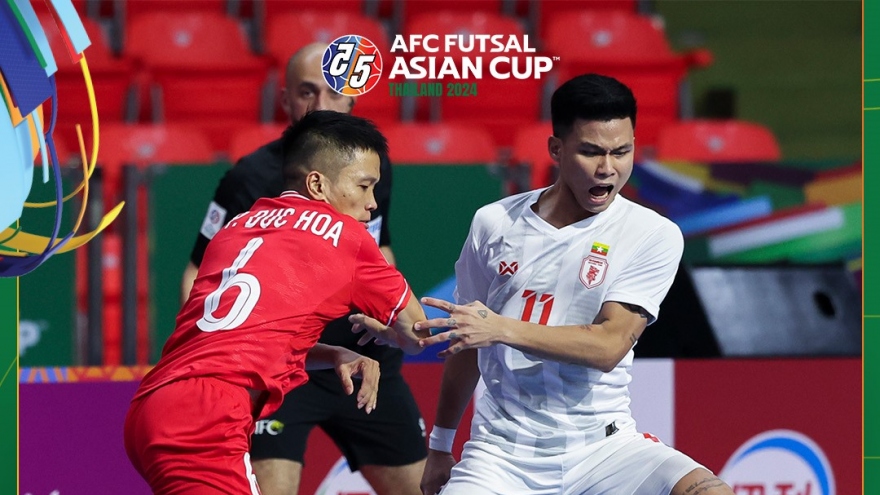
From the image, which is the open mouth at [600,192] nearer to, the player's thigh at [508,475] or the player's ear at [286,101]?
the player's thigh at [508,475]

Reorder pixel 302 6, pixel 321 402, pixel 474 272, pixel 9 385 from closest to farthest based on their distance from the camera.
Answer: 1. pixel 474 272
2. pixel 321 402
3. pixel 9 385
4. pixel 302 6

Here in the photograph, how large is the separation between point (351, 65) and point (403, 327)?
1.69m

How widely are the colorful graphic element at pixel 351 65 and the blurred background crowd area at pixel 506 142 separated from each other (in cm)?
41

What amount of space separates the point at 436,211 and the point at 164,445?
2.33m

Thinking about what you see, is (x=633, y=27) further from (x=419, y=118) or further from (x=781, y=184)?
(x=781, y=184)

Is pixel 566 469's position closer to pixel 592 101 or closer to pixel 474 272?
pixel 474 272

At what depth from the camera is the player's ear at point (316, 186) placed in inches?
127

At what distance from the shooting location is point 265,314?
295 centimetres

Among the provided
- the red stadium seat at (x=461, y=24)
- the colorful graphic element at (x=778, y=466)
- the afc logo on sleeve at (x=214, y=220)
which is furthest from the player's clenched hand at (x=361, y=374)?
the red stadium seat at (x=461, y=24)

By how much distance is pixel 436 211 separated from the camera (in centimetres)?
498

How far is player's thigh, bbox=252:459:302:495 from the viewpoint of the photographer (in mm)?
4027

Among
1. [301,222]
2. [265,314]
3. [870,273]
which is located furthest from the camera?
[870,273]

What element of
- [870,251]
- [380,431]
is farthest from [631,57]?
[380,431]

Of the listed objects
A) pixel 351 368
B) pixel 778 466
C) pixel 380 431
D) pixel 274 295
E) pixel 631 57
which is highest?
pixel 631 57
